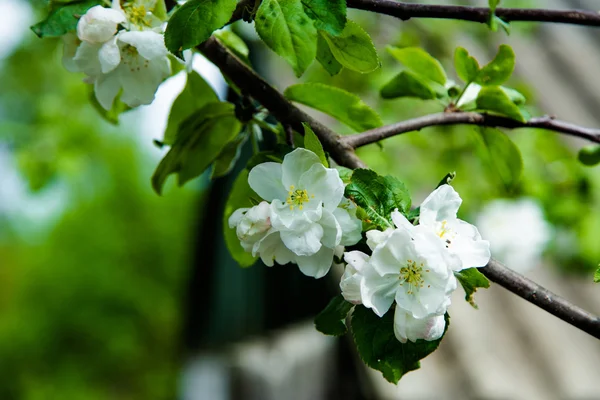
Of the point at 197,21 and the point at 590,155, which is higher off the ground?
the point at 197,21

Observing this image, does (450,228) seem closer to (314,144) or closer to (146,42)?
(314,144)

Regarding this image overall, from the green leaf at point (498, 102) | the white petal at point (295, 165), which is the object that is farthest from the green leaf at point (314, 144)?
the green leaf at point (498, 102)

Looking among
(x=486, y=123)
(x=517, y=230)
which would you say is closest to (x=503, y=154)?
(x=486, y=123)

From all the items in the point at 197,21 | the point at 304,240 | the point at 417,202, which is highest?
the point at 197,21

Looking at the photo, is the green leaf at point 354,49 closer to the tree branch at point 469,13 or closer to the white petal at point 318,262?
the tree branch at point 469,13

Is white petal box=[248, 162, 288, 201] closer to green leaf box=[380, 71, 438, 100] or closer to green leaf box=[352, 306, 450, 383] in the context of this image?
green leaf box=[352, 306, 450, 383]

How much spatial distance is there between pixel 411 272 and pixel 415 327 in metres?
0.04

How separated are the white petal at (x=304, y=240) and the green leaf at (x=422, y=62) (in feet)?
1.04

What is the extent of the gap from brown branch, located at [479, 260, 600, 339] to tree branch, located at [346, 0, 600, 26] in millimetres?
219

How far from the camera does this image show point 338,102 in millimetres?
625

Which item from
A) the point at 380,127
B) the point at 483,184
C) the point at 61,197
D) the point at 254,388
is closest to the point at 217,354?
the point at 254,388

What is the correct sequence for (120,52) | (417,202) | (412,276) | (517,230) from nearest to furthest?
(412,276) → (120,52) → (517,230) → (417,202)

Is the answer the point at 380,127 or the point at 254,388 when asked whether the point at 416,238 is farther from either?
the point at 254,388

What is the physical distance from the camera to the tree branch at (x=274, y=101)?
1.76 ft
